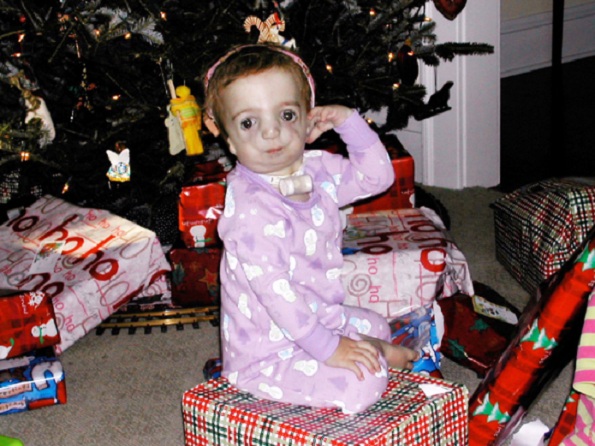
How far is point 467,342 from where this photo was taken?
1731 millimetres

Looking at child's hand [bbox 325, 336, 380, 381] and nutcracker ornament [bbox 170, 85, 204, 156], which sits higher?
nutcracker ornament [bbox 170, 85, 204, 156]

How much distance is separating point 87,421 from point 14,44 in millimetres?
958

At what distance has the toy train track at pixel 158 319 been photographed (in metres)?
2.03

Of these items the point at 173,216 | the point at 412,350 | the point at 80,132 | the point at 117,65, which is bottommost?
the point at 412,350

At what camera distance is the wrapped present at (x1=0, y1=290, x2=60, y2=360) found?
1786 mm

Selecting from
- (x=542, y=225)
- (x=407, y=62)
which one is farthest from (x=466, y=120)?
(x=542, y=225)

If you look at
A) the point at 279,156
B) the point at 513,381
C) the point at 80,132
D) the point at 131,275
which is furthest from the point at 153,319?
the point at 513,381

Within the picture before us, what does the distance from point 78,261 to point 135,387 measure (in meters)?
0.38

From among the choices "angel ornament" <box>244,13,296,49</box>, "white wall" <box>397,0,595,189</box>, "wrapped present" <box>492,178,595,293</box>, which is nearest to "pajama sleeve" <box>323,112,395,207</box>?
"angel ornament" <box>244,13,296,49</box>

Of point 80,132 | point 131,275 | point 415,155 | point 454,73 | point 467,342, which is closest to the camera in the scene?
point 467,342

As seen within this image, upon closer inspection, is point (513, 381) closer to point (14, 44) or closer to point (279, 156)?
point (279, 156)

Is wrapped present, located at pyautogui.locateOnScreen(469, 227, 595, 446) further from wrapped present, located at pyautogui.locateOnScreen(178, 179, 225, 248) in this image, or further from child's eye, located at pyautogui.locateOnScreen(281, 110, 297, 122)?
wrapped present, located at pyautogui.locateOnScreen(178, 179, 225, 248)

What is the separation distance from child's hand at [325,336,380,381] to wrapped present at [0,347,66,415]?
0.62 meters

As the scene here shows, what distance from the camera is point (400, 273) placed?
185 cm
